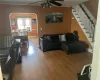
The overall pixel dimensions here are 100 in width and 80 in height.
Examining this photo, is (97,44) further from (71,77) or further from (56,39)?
(56,39)

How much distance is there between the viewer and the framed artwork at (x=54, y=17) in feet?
22.8

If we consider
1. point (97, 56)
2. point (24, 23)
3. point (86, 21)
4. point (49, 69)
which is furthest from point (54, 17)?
point (97, 56)

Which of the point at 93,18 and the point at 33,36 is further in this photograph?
the point at 33,36

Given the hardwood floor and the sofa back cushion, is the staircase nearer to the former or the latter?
the sofa back cushion

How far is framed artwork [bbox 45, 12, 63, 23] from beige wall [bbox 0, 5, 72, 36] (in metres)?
0.20

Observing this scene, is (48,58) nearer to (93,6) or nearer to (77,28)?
(77,28)

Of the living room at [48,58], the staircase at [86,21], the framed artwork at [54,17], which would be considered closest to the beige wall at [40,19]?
the living room at [48,58]

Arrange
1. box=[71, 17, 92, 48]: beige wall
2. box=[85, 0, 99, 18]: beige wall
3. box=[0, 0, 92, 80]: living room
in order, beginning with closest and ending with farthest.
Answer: box=[0, 0, 92, 80]: living room
box=[85, 0, 99, 18]: beige wall
box=[71, 17, 92, 48]: beige wall

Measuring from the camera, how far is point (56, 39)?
654 cm

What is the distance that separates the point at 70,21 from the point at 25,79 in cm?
537

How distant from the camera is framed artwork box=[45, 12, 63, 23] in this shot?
696 cm

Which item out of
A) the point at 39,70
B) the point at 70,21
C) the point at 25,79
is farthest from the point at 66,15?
the point at 25,79

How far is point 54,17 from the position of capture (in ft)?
23.2

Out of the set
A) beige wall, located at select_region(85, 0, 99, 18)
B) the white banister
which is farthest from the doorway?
beige wall, located at select_region(85, 0, 99, 18)
